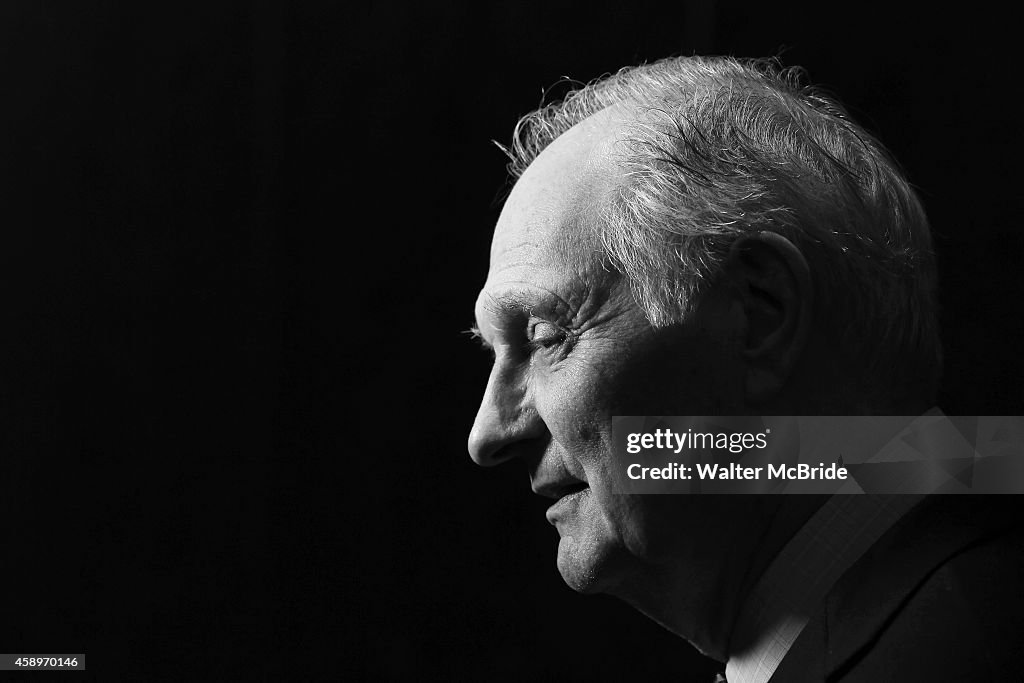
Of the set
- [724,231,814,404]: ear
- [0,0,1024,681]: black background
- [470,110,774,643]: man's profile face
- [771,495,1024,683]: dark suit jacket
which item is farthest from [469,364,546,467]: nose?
[0,0,1024,681]: black background

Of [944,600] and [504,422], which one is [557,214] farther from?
[944,600]

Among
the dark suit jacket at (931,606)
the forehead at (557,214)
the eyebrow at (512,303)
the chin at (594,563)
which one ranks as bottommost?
the dark suit jacket at (931,606)

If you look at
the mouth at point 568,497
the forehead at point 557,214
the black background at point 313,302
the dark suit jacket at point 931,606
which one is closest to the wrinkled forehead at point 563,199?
the forehead at point 557,214

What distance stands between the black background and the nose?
2.90ft

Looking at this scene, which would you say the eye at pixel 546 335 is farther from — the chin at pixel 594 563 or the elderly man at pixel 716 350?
the chin at pixel 594 563

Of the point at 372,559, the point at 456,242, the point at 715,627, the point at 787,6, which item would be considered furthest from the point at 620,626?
the point at 787,6

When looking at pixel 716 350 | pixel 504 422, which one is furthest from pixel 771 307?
pixel 504 422

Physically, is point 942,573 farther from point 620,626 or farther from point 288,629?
point 288,629

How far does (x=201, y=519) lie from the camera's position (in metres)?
2.04

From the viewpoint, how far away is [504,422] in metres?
1.25

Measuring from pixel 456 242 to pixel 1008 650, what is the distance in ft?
4.41

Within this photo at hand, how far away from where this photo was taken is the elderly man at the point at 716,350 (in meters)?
1.17

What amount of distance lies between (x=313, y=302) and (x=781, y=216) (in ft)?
3.69

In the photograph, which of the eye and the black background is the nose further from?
the black background
